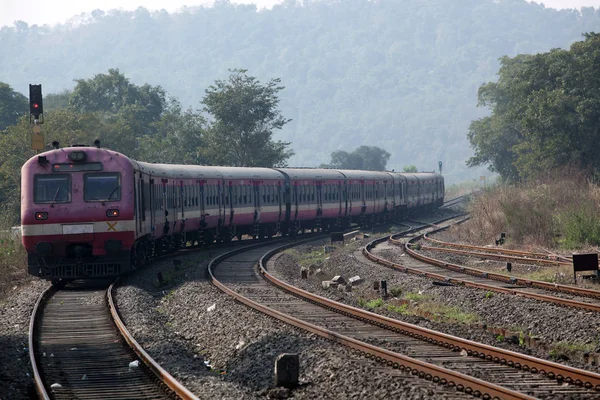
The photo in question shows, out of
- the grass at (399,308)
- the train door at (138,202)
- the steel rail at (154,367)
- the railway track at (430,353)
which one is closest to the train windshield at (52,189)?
the train door at (138,202)

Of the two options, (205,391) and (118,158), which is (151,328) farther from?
(118,158)

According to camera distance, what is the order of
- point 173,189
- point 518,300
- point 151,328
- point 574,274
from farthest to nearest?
point 173,189, point 574,274, point 518,300, point 151,328

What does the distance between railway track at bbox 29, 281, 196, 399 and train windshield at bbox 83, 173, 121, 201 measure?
3.08 meters

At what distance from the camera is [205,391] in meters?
8.75

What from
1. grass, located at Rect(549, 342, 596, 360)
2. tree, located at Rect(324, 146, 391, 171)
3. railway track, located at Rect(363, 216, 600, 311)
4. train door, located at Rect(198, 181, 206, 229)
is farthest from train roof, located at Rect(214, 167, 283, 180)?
tree, located at Rect(324, 146, 391, 171)

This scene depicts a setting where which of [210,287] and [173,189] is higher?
[173,189]

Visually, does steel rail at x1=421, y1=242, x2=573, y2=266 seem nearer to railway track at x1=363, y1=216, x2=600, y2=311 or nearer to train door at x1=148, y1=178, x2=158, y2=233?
railway track at x1=363, y1=216, x2=600, y2=311

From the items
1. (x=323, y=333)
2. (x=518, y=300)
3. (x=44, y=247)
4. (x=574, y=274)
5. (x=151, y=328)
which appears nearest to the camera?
(x=323, y=333)

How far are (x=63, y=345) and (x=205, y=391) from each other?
360 cm

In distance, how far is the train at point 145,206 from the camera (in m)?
17.6

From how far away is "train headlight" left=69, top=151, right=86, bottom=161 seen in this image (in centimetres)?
1775

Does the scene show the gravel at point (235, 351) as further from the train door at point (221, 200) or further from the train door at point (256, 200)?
the train door at point (256, 200)

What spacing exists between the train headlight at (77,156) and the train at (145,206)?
21 mm

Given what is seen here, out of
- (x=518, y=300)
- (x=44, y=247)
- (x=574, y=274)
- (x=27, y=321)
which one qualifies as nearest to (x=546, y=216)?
(x=574, y=274)
